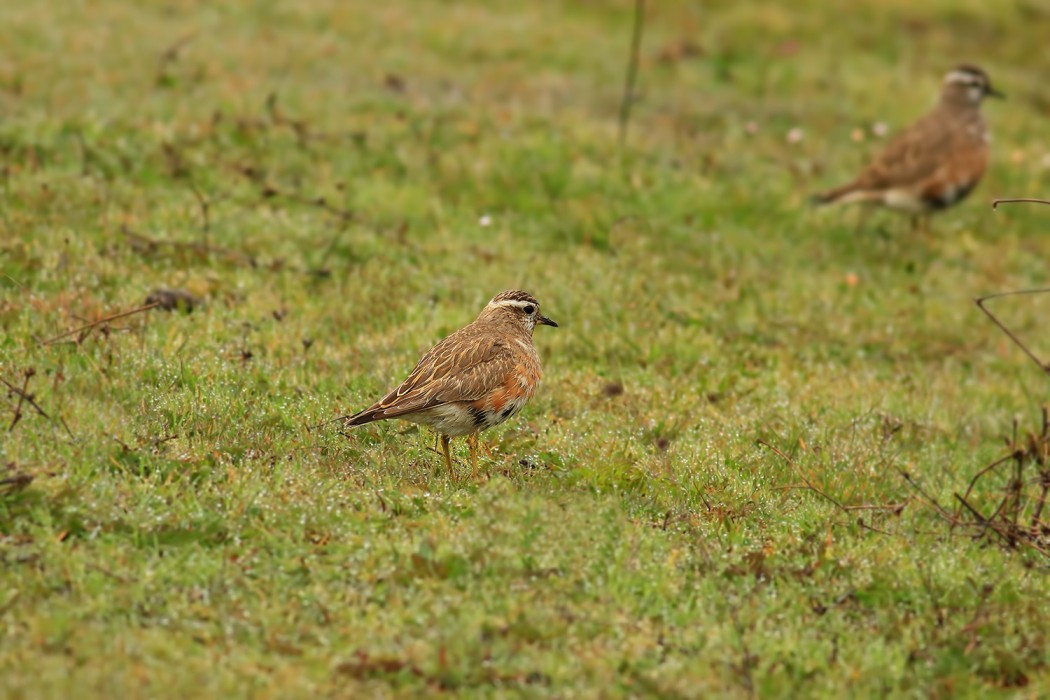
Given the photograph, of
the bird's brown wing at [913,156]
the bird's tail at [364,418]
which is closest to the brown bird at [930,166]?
the bird's brown wing at [913,156]

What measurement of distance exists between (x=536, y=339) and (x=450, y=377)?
133 inches

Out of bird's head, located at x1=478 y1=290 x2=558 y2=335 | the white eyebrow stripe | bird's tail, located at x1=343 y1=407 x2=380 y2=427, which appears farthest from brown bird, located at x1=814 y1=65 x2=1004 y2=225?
bird's tail, located at x1=343 y1=407 x2=380 y2=427

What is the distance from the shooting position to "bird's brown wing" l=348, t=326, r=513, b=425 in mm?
8461

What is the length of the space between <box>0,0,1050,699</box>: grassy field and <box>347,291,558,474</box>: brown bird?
31 cm

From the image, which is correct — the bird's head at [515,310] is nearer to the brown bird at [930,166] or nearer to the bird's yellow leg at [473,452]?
the bird's yellow leg at [473,452]

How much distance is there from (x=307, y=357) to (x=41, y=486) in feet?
11.3

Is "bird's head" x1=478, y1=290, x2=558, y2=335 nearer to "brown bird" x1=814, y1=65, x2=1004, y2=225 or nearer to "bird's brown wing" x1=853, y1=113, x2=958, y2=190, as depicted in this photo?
"brown bird" x1=814, y1=65, x2=1004, y2=225

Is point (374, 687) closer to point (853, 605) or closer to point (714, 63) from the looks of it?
point (853, 605)

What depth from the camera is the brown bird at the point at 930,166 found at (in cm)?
1622

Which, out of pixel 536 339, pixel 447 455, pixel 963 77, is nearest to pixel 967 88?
pixel 963 77

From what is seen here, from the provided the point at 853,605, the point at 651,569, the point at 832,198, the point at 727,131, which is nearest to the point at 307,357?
the point at 651,569

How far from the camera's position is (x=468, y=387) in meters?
8.60

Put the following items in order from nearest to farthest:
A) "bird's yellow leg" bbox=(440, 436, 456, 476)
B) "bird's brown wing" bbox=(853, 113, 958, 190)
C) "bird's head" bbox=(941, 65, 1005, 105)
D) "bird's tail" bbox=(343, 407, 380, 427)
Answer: "bird's tail" bbox=(343, 407, 380, 427)
"bird's yellow leg" bbox=(440, 436, 456, 476)
"bird's brown wing" bbox=(853, 113, 958, 190)
"bird's head" bbox=(941, 65, 1005, 105)

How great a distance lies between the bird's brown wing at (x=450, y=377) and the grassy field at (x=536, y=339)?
392 millimetres
